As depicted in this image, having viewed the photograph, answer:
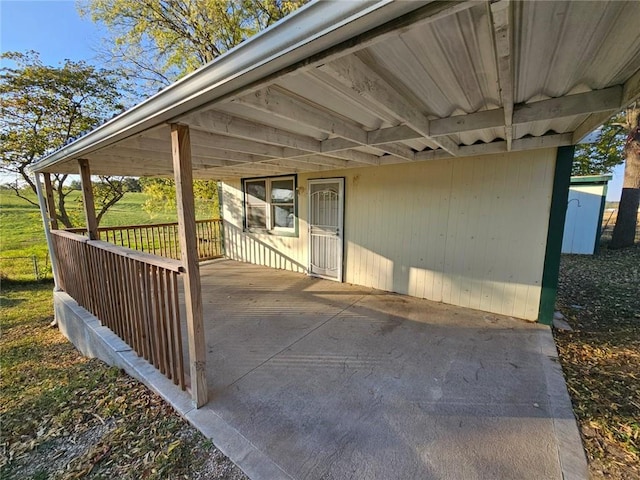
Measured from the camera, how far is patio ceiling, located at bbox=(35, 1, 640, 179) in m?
0.98

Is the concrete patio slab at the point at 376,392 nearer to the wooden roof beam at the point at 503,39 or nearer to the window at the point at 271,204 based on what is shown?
the wooden roof beam at the point at 503,39

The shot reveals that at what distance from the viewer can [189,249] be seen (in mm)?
1822

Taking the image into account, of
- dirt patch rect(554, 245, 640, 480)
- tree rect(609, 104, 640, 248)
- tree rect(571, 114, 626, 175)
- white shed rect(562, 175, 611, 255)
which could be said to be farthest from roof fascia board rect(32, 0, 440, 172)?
tree rect(571, 114, 626, 175)

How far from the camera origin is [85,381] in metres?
2.55

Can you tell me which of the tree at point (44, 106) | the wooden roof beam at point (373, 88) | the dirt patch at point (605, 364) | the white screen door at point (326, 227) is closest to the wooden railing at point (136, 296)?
the wooden roof beam at point (373, 88)

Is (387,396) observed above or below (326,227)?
below

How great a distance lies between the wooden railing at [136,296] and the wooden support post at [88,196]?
0.53ft

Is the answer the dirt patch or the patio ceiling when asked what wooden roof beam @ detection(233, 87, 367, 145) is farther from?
the dirt patch

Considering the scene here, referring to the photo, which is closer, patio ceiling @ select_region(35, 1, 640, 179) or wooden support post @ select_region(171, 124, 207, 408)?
patio ceiling @ select_region(35, 1, 640, 179)

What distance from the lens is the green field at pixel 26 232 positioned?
21.0 feet

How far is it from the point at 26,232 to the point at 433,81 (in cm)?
1209

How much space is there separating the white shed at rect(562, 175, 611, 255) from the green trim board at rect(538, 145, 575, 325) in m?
5.11

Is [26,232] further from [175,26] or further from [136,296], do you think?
[136,296]

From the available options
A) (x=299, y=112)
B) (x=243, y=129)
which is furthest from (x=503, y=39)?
(x=243, y=129)
